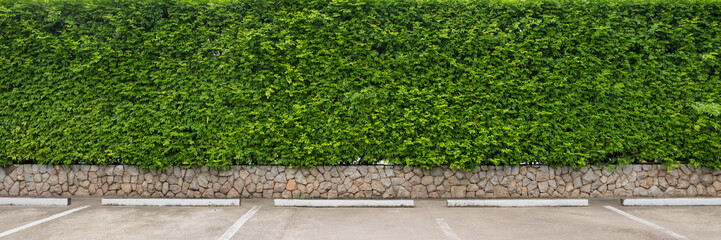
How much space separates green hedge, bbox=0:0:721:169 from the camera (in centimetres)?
599

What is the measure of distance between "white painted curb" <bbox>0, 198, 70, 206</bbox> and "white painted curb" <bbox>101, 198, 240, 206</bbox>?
82cm

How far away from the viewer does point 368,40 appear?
238 inches

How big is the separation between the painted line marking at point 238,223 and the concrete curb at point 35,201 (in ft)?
11.8

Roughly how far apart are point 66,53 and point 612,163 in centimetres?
1079

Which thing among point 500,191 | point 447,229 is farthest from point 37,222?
point 500,191

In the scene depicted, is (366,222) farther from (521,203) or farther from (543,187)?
(543,187)

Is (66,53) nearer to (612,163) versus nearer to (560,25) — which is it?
(560,25)

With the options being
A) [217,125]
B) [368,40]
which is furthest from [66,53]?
[368,40]

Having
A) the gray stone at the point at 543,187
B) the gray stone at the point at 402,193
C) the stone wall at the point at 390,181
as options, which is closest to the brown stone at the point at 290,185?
the stone wall at the point at 390,181

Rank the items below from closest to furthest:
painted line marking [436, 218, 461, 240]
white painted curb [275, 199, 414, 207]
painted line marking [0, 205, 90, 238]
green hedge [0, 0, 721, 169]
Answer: painted line marking [436, 218, 461, 240], painted line marking [0, 205, 90, 238], white painted curb [275, 199, 414, 207], green hedge [0, 0, 721, 169]

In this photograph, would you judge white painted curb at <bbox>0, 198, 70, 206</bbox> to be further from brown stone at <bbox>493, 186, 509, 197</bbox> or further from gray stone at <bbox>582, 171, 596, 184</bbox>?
gray stone at <bbox>582, 171, 596, 184</bbox>

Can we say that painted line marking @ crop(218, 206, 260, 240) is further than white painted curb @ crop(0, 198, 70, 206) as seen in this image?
No

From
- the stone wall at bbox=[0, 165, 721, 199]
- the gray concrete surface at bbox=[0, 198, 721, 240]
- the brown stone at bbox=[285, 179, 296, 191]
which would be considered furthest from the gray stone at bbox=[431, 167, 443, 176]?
the brown stone at bbox=[285, 179, 296, 191]

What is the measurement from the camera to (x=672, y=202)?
5.91 m
